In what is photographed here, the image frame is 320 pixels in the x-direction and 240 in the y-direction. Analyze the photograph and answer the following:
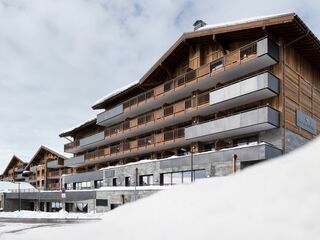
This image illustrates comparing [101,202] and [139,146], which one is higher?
[139,146]

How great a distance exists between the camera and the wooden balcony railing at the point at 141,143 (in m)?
31.5

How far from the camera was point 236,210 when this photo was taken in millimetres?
3842

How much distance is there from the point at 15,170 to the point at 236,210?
9786 centimetres

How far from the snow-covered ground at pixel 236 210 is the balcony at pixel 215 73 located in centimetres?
2145

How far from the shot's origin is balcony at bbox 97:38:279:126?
24.9 m

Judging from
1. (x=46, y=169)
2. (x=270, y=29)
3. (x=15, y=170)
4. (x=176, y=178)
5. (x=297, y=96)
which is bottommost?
(x=15, y=170)

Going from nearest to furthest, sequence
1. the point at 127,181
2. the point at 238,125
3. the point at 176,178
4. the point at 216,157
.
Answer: the point at 238,125
the point at 216,157
the point at 176,178
the point at 127,181

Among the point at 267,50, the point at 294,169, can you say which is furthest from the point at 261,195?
the point at 267,50

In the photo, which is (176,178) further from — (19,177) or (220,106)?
(19,177)

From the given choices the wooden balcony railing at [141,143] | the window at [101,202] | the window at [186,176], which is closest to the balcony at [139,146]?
the wooden balcony railing at [141,143]

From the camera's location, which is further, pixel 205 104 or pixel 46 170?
pixel 46 170

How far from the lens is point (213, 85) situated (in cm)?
2991

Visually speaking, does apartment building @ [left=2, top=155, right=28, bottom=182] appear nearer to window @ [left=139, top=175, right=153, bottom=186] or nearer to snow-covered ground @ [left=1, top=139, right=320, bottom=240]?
window @ [left=139, top=175, right=153, bottom=186]

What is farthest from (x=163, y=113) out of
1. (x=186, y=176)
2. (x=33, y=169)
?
(x=33, y=169)
